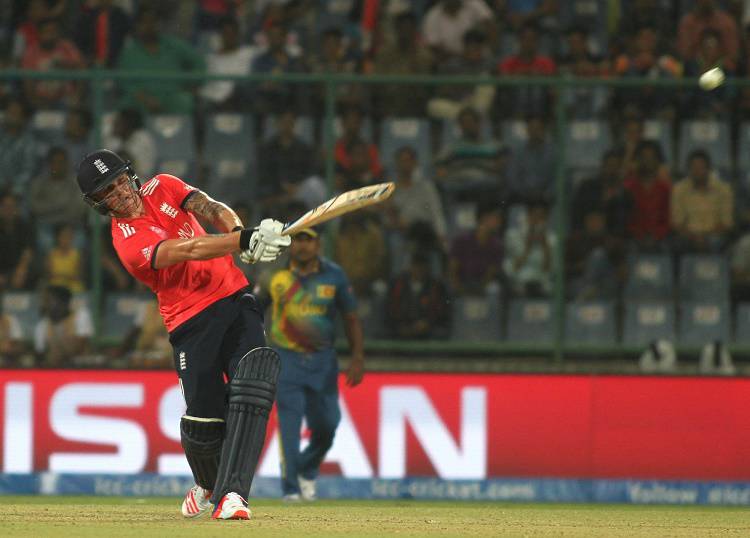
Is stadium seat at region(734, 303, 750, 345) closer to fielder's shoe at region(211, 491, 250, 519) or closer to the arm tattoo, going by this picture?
the arm tattoo

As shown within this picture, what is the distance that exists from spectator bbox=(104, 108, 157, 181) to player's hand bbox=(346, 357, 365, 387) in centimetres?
260

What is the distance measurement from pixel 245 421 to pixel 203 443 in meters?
0.44

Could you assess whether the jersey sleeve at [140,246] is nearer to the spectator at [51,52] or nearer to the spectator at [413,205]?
the spectator at [413,205]

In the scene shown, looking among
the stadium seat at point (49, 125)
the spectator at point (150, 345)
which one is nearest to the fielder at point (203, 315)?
the spectator at point (150, 345)

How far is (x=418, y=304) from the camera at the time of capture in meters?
12.0

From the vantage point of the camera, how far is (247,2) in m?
15.1

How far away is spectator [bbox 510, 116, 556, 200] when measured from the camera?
39.6 ft

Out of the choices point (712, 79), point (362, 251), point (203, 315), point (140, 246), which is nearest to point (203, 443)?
point (203, 315)

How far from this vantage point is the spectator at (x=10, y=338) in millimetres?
11859

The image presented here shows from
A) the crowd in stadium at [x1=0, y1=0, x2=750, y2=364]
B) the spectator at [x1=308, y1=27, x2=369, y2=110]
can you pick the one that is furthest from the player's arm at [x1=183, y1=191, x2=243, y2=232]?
the spectator at [x1=308, y1=27, x2=369, y2=110]

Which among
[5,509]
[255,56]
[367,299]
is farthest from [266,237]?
[255,56]

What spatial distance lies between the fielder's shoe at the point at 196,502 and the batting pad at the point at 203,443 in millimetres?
83

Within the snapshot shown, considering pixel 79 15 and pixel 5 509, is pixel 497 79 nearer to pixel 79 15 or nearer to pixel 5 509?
pixel 79 15

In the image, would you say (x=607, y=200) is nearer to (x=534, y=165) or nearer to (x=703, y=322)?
(x=534, y=165)
